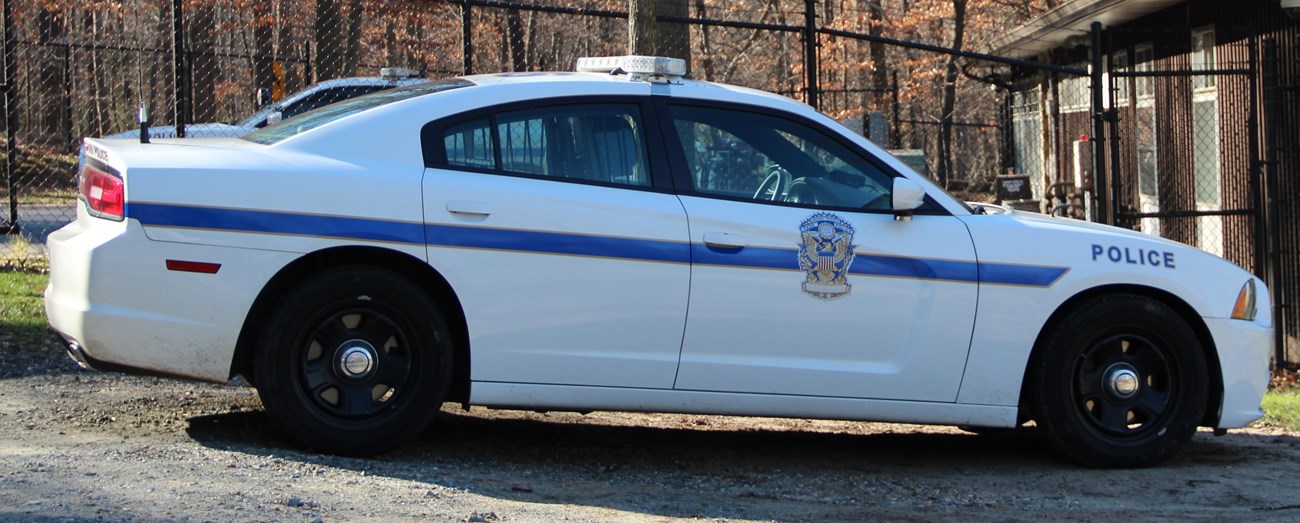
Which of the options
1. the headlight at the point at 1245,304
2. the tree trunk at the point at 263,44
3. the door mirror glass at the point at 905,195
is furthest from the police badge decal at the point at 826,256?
the tree trunk at the point at 263,44

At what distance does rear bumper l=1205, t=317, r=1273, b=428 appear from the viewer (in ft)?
19.3

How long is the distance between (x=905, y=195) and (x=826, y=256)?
1.33ft

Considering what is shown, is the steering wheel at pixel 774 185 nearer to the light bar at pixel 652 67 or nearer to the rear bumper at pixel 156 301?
the light bar at pixel 652 67

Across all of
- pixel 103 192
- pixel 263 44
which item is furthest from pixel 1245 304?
pixel 263 44

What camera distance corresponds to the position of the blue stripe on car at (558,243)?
196 inches

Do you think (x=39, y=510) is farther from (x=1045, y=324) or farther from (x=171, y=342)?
(x=1045, y=324)

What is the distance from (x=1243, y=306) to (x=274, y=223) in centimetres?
416

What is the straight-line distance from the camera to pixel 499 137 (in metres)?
5.40

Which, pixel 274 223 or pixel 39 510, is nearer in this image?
pixel 39 510

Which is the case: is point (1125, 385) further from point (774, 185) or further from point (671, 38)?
point (671, 38)

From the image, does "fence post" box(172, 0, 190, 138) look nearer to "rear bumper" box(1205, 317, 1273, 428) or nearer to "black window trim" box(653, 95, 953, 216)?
"black window trim" box(653, 95, 953, 216)

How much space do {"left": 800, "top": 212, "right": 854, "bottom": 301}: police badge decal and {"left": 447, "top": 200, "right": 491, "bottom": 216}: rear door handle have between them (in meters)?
1.28

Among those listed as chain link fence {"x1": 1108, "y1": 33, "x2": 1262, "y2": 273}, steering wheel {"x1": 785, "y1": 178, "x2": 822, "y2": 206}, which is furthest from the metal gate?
steering wheel {"x1": 785, "y1": 178, "x2": 822, "y2": 206}

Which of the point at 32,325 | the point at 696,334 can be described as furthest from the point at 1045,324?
the point at 32,325
